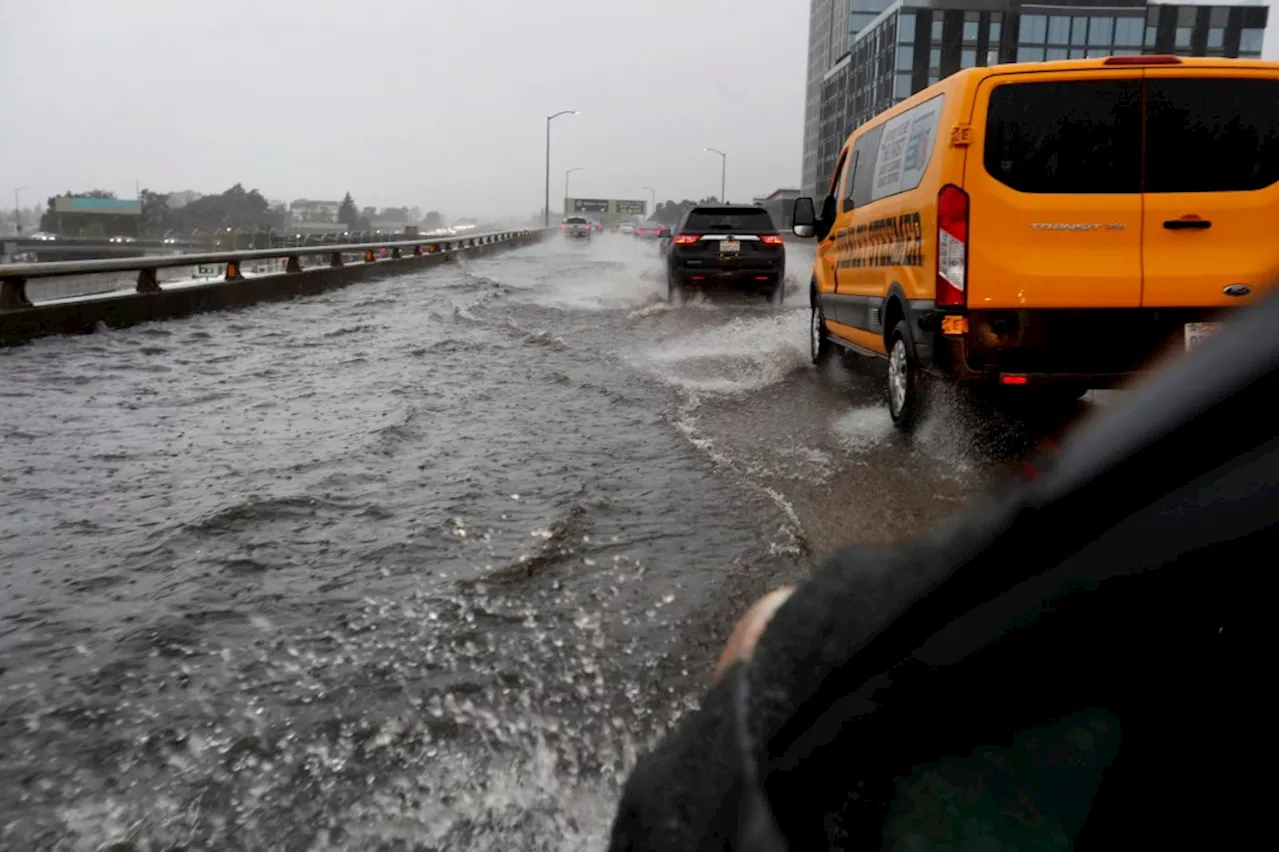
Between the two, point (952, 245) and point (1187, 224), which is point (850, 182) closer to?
point (952, 245)

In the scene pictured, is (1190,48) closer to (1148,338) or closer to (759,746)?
(1148,338)

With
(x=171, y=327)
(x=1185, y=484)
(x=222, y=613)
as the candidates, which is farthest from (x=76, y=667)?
(x=171, y=327)

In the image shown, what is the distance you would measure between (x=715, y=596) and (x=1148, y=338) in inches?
121

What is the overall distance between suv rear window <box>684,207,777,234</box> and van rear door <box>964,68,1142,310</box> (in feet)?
43.3

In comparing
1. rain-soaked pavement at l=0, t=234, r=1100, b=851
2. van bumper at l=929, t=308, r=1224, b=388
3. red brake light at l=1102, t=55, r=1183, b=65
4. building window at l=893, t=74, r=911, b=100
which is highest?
building window at l=893, t=74, r=911, b=100

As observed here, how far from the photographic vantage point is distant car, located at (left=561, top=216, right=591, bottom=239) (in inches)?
3086

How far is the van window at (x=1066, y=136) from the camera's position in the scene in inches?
228

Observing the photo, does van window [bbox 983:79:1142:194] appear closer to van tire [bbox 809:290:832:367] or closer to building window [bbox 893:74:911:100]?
van tire [bbox 809:290:832:367]

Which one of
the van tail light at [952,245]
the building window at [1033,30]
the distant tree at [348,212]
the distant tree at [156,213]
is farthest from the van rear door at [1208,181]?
the distant tree at [348,212]

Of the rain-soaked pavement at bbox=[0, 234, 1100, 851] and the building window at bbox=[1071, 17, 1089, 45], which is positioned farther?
the building window at bbox=[1071, 17, 1089, 45]

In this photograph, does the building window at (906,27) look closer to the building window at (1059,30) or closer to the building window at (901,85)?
the building window at (901,85)

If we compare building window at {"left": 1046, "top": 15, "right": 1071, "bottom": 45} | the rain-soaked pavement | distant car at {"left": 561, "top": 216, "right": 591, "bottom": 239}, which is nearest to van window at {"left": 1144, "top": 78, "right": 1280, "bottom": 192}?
the rain-soaked pavement

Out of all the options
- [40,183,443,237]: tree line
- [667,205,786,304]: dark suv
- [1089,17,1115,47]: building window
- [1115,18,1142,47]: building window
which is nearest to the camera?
[667,205,786,304]: dark suv

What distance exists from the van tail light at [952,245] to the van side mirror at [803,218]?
3772 mm
